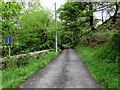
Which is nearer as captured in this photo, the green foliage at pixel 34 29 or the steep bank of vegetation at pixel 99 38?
the steep bank of vegetation at pixel 99 38

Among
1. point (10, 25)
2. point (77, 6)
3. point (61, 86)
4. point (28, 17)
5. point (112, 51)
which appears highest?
point (77, 6)

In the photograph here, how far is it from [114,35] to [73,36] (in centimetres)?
2118

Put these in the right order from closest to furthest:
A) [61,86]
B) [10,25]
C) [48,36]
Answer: [61,86] < [10,25] < [48,36]

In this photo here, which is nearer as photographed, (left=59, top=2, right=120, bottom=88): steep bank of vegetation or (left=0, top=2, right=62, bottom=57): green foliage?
(left=59, top=2, right=120, bottom=88): steep bank of vegetation

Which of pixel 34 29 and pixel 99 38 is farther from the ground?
pixel 34 29

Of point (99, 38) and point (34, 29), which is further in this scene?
point (34, 29)

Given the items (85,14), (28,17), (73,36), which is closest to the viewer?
(28,17)

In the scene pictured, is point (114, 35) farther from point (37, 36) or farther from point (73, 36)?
point (73, 36)

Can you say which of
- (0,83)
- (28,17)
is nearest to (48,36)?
(28,17)

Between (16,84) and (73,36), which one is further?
(73,36)

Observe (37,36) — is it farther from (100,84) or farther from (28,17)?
(100,84)

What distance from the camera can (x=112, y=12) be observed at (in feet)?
42.7

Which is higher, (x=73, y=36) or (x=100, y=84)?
(x=73, y=36)

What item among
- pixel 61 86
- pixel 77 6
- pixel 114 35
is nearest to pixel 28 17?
pixel 77 6
